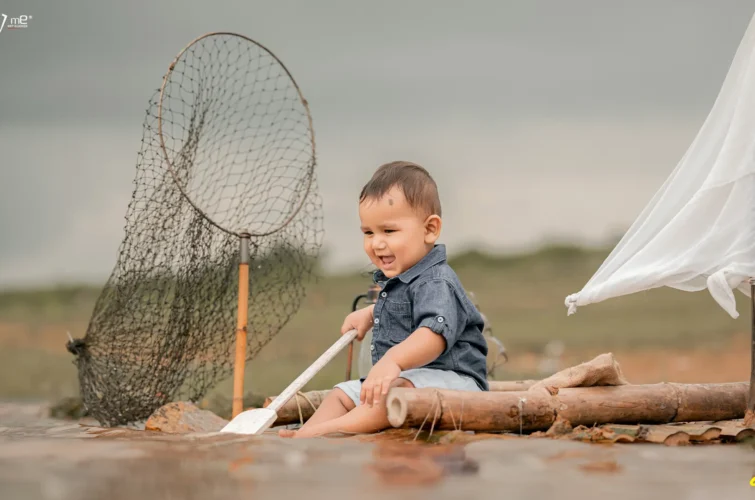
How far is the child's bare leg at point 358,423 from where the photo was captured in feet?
13.5

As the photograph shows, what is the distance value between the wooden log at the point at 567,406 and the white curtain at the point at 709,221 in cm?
57

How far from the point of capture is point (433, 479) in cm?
305

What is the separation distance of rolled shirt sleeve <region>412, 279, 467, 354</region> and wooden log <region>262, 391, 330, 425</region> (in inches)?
38.1

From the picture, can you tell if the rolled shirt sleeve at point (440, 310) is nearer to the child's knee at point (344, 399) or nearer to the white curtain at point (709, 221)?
the child's knee at point (344, 399)

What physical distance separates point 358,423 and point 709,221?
2.19 m

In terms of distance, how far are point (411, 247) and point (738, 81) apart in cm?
201

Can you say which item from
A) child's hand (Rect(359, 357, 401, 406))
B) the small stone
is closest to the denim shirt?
child's hand (Rect(359, 357, 401, 406))

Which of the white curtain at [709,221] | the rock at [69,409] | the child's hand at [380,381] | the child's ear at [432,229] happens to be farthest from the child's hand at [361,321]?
the rock at [69,409]

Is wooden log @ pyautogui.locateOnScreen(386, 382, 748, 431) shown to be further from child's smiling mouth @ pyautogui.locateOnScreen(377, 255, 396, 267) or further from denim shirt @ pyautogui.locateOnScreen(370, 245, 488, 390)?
child's smiling mouth @ pyautogui.locateOnScreen(377, 255, 396, 267)

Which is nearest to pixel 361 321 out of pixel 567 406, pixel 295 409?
pixel 295 409

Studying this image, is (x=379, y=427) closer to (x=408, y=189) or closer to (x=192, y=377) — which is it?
(x=408, y=189)

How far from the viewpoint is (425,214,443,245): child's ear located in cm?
455

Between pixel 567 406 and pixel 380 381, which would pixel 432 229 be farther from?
pixel 567 406

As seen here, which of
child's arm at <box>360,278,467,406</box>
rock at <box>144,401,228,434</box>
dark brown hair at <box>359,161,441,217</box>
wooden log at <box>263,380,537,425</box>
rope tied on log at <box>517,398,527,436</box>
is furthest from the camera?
wooden log at <box>263,380,537,425</box>
